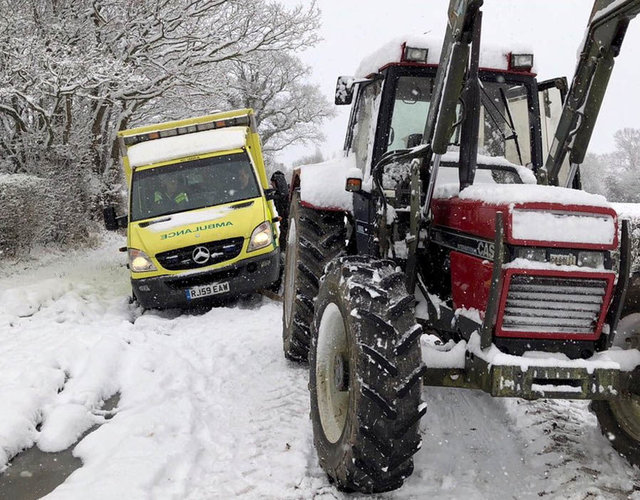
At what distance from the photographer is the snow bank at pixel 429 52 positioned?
12.0 feet

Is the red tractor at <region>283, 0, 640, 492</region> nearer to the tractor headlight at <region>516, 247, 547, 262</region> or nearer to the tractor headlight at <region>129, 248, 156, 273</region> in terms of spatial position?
the tractor headlight at <region>516, 247, 547, 262</region>

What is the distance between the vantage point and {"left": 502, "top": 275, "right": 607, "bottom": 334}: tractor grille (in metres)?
2.76

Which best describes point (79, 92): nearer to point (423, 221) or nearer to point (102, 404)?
point (102, 404)

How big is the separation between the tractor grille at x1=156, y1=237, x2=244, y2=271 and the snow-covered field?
1146mm

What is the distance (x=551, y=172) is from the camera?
3.48 m

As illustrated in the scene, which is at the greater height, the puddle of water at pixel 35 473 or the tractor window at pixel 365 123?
the tractor window at pixel 365 123

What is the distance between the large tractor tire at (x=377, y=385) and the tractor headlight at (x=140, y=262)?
447cm

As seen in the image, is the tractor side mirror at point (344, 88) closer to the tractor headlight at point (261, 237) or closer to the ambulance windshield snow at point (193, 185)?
the tractor headlight at point (261, 237)

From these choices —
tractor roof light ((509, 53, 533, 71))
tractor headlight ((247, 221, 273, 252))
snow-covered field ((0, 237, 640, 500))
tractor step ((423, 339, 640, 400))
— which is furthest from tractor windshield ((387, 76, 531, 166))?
tractor headlight ((247, 221, 273, 252))

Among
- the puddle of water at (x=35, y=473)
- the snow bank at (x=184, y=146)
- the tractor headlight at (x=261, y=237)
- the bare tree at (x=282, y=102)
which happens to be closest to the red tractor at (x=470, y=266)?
the puddle of water at (x=35, y=473)

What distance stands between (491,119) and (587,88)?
0.62 metres

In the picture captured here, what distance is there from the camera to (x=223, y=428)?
3699mm

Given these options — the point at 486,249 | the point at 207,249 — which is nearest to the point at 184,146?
the point at 207,249

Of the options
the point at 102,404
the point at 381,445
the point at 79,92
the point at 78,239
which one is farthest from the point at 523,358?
the point at 78,239
